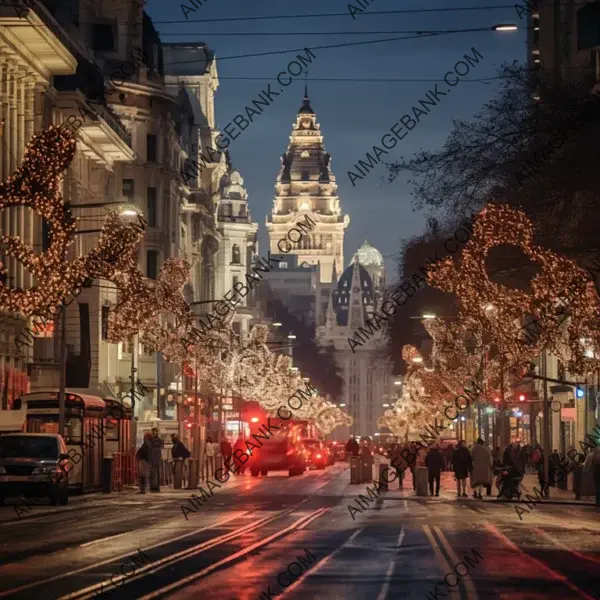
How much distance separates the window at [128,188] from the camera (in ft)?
316

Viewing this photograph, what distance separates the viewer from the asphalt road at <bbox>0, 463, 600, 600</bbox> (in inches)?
779

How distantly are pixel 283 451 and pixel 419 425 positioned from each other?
42.2 m

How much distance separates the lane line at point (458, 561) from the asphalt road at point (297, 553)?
0.03 metres

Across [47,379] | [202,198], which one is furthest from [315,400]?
[47,379]

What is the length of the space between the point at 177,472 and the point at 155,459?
2.97 meters

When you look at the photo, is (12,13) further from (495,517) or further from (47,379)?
(495,517)

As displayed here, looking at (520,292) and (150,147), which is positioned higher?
(150,147)

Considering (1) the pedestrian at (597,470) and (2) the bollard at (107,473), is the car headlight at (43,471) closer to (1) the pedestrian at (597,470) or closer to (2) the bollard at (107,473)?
(2) the bollard at (107,473)

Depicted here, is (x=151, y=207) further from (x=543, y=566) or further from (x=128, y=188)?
(x=543, y=566)

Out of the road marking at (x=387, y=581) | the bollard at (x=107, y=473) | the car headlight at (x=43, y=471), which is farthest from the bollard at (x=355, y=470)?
the road marking at (x=387, y=581)

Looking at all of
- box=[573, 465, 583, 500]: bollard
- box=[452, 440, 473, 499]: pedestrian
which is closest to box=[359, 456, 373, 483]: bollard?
box=[452, 440, 473, 499]: pedestrian

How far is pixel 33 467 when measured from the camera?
146 ft

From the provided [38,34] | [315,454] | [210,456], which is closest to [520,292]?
[38,34]

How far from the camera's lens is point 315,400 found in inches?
6668
